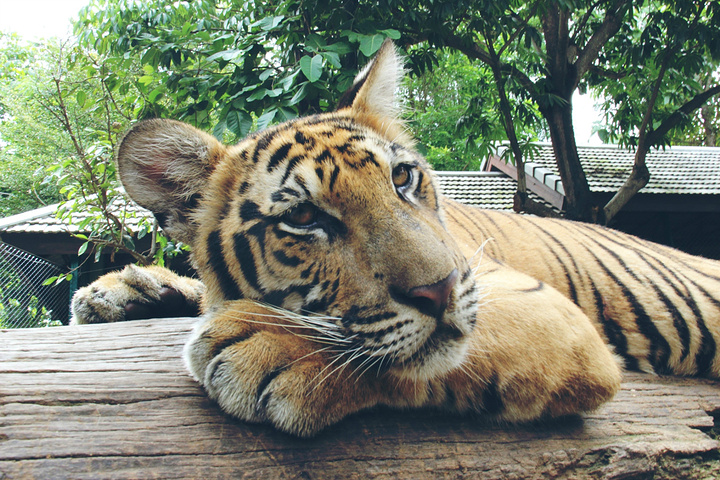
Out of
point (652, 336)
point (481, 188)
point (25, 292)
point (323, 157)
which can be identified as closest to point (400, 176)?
point (323, 157)

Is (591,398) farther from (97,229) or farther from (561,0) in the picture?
(561,0)

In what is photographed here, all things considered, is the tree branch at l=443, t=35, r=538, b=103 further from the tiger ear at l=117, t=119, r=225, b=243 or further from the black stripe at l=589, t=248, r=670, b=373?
the tiger ear at l=117, t=119, r=225, b=243

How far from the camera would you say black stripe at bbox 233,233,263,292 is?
1825 mm

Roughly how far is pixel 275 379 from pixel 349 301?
34 cm

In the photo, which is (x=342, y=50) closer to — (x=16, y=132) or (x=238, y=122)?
(x=238, y=122)

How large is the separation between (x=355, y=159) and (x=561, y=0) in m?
5.32

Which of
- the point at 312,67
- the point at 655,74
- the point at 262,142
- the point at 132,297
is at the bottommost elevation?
the point at 132,297

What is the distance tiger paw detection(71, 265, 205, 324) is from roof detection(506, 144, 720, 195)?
7.94m

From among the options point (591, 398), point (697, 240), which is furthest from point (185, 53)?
point (697, 240)

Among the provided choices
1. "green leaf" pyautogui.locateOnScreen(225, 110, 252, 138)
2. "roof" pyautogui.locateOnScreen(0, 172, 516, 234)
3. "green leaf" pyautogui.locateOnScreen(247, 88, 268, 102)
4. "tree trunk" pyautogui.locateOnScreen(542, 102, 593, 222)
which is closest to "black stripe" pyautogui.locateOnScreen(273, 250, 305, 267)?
"green leaf" pyautogui.locateOnScreen(225, 110, 252, 138)

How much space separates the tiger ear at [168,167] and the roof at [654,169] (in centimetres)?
808

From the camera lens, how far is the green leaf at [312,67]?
321 centimetres

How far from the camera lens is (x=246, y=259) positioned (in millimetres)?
1848

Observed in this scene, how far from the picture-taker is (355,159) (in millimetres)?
1804
